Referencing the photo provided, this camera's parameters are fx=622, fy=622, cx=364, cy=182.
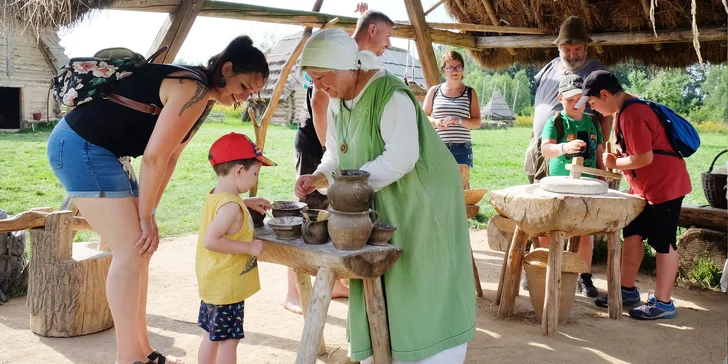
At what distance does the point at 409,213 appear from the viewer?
2.62 meters

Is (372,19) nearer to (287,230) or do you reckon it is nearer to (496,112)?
(287,230)

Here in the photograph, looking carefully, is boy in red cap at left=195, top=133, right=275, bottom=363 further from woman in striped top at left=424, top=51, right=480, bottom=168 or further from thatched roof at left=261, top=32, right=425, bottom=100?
thatched roof at left=261, top=32, right=425, bottom=100

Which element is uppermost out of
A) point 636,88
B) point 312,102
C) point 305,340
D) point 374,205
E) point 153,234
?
point 636,88

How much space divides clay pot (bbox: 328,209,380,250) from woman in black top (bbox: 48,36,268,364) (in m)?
0.83

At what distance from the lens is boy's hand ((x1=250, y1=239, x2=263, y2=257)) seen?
8.54ft

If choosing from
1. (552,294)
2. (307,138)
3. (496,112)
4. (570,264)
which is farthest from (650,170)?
(496,112)

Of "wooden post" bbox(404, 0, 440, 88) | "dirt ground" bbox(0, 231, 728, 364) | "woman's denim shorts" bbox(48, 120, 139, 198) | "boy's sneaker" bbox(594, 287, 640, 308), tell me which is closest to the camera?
"woman's denim shorts" bbox(48, 120, 139, 198)

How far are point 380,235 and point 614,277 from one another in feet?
8.25

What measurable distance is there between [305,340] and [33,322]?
241cm

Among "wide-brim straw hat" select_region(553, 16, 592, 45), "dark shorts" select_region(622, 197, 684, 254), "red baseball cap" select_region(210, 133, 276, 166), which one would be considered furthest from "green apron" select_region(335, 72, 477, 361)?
"wide-brim straw hat" select_region(553, 16, 592, 45)

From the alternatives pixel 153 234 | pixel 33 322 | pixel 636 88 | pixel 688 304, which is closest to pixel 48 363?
pixel 33 322

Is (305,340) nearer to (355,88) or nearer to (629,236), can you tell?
(355,88)

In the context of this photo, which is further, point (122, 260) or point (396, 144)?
point (122, 260)

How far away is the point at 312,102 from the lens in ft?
12.9
